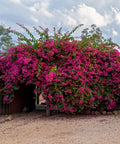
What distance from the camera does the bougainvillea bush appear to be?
6.14m

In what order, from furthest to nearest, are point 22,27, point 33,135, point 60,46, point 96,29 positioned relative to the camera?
point 96,29 → point 22,27 → point 60,46 → point 33,135

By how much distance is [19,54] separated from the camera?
6.64 meters

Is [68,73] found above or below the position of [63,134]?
above

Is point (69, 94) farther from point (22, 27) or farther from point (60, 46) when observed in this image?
point (22, 27)

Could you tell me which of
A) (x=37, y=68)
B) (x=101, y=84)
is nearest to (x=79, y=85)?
(x=101, y=84)

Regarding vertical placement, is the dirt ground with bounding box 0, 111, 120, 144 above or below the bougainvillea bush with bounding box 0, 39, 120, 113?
below

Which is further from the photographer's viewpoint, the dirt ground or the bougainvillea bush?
the bougainvillea bush

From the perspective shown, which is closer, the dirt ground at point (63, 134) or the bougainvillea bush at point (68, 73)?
the dirt ground at point (63, 134)

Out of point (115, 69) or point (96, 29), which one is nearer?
point (115, 69)

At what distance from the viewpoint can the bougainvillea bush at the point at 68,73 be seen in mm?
6137

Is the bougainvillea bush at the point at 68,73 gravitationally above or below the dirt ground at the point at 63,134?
above

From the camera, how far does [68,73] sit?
6.18 meters

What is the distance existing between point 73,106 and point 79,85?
793mm

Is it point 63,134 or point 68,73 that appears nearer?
point 63,134
